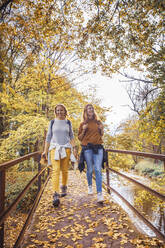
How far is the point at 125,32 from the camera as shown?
16.6ft

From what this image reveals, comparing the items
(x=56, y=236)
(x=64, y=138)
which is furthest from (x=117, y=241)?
(x=64, y=138)

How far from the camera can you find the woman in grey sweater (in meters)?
3.63

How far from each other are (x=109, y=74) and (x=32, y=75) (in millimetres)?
4073

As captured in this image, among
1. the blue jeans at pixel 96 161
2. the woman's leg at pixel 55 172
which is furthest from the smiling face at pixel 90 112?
the woman's leg at pixel 55 172

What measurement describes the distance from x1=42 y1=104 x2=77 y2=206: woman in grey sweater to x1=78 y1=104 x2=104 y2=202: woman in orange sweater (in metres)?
0.35

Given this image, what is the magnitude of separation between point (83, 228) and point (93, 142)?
163 centimetres

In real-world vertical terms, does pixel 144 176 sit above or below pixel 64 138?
below

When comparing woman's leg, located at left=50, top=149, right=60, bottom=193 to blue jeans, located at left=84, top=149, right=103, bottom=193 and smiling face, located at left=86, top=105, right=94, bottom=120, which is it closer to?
blue jeans, located at left=84, top=149, right=103, bottom=193

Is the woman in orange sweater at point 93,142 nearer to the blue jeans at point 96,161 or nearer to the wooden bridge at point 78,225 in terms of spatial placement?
the blue jeans at point 96,161

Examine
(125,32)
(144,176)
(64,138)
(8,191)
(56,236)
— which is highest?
(125,32)

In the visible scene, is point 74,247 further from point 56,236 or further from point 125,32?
point 125,32

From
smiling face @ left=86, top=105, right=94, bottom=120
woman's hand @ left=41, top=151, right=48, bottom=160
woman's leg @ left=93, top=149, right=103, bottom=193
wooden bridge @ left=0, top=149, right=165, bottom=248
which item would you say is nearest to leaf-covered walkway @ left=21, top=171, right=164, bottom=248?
wooden bridge @ left=0, top=149, right=165, bottom=248

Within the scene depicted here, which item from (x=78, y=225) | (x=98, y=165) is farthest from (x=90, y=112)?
(x=78, y=225)

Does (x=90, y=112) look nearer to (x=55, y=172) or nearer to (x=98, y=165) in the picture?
(x=98, y=165)
